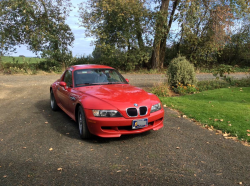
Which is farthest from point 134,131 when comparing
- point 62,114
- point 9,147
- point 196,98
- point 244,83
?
point 244,83

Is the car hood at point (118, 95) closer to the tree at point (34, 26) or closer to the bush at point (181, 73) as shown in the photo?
the bush at point (181, 73)

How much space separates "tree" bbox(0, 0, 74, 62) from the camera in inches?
690

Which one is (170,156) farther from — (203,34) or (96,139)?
(203,34)

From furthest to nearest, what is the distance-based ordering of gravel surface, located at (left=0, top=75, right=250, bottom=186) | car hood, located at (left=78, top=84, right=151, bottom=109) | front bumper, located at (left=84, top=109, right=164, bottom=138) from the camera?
1. car hood, located at (left=78, top=84, right=151, bottom=109)
2. front bumper, located at (left=84, top=109, right=164, bottom=138)
3. gravel surface, located at (left=0, top=75, right=250, bottom=186)

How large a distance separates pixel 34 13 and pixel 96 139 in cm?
1707

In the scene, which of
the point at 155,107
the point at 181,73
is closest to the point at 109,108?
the point at 155,107

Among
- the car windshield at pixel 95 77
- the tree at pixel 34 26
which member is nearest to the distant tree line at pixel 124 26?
the tree at pixel 34 26

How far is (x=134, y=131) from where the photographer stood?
4172 mm

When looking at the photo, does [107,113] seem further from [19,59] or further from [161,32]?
[19,59]

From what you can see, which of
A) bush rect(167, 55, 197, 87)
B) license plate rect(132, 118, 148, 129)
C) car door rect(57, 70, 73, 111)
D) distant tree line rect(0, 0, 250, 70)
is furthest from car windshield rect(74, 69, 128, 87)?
distant tree line rect(0, 0, 250, 70)

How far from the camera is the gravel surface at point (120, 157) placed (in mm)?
3029

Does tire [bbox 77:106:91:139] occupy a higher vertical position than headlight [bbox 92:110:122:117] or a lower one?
lower

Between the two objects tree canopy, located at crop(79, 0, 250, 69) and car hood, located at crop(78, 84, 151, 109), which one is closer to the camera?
car hood, located at crop(78, 84, 151, 109)

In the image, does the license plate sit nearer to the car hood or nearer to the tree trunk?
the car hood
